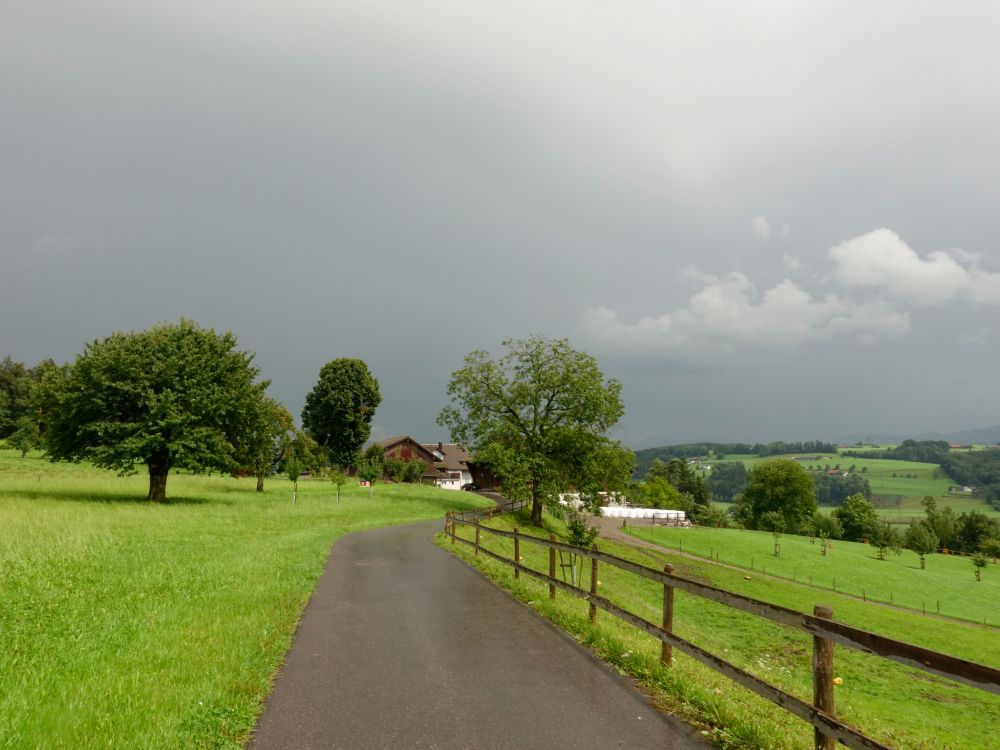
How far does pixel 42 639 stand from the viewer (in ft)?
26.5

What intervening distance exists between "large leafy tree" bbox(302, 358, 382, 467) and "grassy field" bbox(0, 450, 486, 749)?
5494 centimetres

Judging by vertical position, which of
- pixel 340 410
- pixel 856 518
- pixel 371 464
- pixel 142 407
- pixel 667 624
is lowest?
pixel 856 518

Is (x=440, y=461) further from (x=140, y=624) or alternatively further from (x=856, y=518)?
(x=140, y=624)

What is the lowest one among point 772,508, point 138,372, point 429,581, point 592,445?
point 772,508

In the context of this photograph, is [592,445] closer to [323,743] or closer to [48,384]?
[48,384]

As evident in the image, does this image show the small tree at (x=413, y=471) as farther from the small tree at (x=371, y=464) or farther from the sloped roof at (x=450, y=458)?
the sloped roof at (x=450, y=458)

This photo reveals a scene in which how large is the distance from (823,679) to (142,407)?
40214mm

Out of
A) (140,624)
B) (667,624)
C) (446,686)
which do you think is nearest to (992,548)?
(667,624)

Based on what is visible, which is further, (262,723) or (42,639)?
(42,639)

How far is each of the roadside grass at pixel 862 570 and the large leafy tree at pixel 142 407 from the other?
132 feet

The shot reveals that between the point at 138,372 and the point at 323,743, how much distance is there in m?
36.5

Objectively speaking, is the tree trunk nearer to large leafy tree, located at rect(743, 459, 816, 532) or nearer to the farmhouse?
the farmhouse

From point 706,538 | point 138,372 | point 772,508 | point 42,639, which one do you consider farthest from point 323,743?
point 772,508

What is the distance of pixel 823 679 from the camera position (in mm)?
5219
